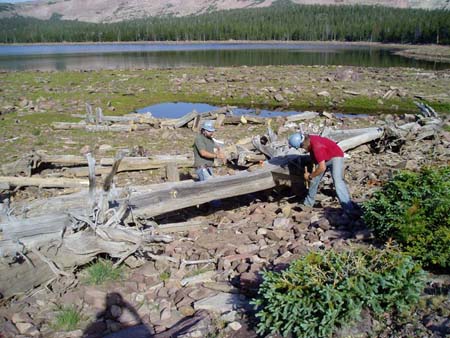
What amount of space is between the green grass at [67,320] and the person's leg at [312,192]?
5.47m

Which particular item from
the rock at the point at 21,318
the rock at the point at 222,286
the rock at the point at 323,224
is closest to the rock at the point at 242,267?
the rock at the point at 222,286

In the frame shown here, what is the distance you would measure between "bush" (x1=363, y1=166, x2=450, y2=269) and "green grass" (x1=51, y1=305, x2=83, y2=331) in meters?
4.90

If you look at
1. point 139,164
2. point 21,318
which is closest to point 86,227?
point 21,318

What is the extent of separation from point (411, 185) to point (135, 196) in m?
4.94

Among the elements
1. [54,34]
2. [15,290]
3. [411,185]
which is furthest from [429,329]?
[54,34]

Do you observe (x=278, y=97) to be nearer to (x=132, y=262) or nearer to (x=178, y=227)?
(x=178, y=227)

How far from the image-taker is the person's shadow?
5686 millimetres

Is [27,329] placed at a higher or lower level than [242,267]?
lower

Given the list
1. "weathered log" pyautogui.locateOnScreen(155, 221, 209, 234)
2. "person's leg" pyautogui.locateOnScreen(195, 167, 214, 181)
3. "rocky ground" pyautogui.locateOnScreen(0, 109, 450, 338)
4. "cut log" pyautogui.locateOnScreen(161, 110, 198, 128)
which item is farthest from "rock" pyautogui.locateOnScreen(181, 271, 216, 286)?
"cut log" pyautogui.locateOnScreen(161, 110, 198, 128)

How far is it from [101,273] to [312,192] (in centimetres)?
493

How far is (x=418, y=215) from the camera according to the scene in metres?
6.01

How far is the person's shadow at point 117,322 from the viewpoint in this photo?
224 inches

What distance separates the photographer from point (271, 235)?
26.5ft

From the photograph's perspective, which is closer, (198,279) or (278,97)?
(198,279)
